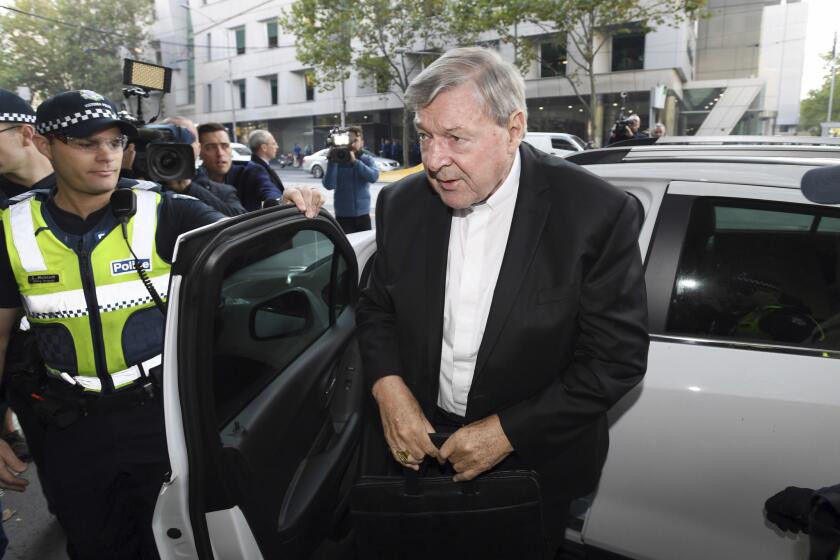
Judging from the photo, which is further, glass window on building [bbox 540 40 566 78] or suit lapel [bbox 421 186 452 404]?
glass window on building [bbox 540 40 566 78]

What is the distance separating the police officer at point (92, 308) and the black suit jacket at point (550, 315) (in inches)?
29.0

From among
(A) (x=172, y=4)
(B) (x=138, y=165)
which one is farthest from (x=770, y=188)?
(A) (x=172, y=4)

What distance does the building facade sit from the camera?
26750 millimetres

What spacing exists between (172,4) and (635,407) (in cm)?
4446

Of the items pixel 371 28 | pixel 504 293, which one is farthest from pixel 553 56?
pixel 504 293

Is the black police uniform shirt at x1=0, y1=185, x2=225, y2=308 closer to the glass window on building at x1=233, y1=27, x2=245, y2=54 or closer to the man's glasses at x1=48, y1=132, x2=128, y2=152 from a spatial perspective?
the man's glasses at x1=48, y1=132, x2=128, y2=152

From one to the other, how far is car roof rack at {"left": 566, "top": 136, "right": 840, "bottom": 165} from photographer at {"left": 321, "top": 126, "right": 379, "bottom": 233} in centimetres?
363

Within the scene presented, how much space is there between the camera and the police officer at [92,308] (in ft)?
5.05

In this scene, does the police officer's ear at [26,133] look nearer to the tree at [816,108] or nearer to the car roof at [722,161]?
the car roof at [722,161]

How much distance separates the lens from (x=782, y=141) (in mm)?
2670

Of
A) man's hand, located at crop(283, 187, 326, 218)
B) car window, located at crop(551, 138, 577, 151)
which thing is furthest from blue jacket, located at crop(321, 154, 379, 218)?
car window, located at crop(551, 138, 577, 151)

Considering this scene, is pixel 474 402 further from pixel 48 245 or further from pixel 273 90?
pixel 273 90

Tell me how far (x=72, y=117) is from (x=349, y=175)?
457 cm

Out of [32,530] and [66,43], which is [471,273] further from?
[66,43]
